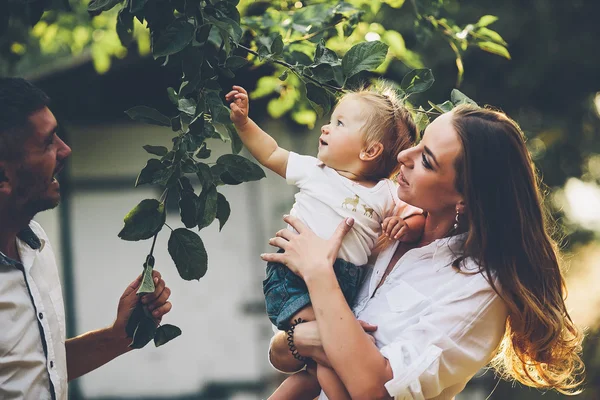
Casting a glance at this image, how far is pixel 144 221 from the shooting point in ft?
6.45

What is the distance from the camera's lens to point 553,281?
2152 millimetres

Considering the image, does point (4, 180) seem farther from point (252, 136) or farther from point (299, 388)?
point (299, 388)

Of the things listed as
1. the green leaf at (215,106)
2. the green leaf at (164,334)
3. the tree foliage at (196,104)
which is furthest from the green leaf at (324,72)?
the green leaf at (164,334)

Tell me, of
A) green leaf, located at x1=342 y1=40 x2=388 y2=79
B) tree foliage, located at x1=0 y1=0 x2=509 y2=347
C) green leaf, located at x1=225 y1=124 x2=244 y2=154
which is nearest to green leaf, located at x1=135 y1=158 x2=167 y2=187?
tree foliage, located at x1=0 y1=0 x2=509 y2=347

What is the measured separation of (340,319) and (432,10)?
1549 millimetres

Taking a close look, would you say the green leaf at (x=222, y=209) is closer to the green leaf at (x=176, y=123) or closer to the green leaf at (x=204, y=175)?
the green leaf at (x=204, y=175)

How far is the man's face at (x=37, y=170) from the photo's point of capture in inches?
86.6

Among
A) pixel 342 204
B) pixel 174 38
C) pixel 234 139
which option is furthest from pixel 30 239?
pixel 342 204

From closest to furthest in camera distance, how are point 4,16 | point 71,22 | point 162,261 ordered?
1. point 4,16
2. point 71,22
3. point 162,261

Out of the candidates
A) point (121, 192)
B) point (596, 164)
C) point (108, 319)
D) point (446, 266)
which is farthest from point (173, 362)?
point (446, 266)

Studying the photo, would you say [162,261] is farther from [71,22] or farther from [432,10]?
[432,10]

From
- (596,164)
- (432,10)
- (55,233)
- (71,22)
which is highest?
(432,10)

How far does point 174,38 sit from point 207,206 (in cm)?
43

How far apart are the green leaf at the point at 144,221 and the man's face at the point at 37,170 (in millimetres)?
402
